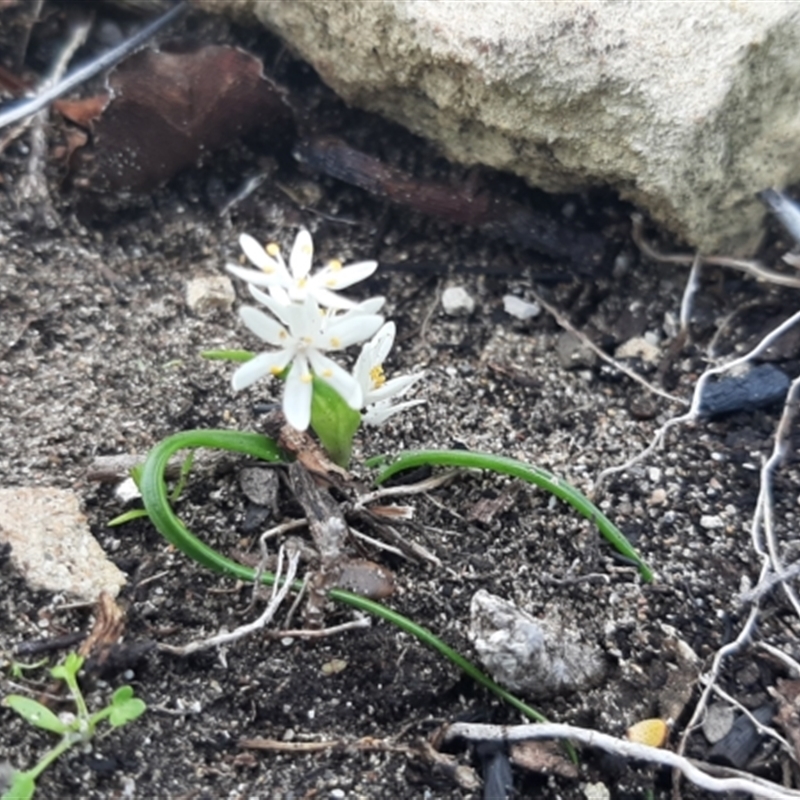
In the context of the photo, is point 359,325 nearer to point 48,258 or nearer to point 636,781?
point 636,781

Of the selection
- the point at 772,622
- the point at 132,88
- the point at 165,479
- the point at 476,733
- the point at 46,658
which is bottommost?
the point at 46,658

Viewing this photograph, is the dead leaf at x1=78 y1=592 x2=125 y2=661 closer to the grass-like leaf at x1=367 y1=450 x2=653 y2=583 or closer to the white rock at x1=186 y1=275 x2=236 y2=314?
the grass-like leaf at x1=367 y1=450 x2=653 y2=583

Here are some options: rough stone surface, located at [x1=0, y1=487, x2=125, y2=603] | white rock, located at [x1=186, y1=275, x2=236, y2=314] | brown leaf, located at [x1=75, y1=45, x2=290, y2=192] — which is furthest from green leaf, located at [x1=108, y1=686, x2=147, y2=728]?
brown leaf, located at [x1=75, y1=45, x2=290, y2=192]

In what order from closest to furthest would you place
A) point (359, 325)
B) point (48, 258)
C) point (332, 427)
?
point (359, 325), point (332, 427), point (48, 258)

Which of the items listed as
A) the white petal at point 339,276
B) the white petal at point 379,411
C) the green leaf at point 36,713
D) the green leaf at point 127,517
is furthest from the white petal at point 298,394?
the green leaf at point 36,713

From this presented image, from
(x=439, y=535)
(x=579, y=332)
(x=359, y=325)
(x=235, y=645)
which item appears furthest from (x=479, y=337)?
(x=235, y=645)

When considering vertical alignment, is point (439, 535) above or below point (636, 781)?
above

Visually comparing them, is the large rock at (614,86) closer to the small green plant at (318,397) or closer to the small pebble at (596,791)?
the small green plant at (318,397)
